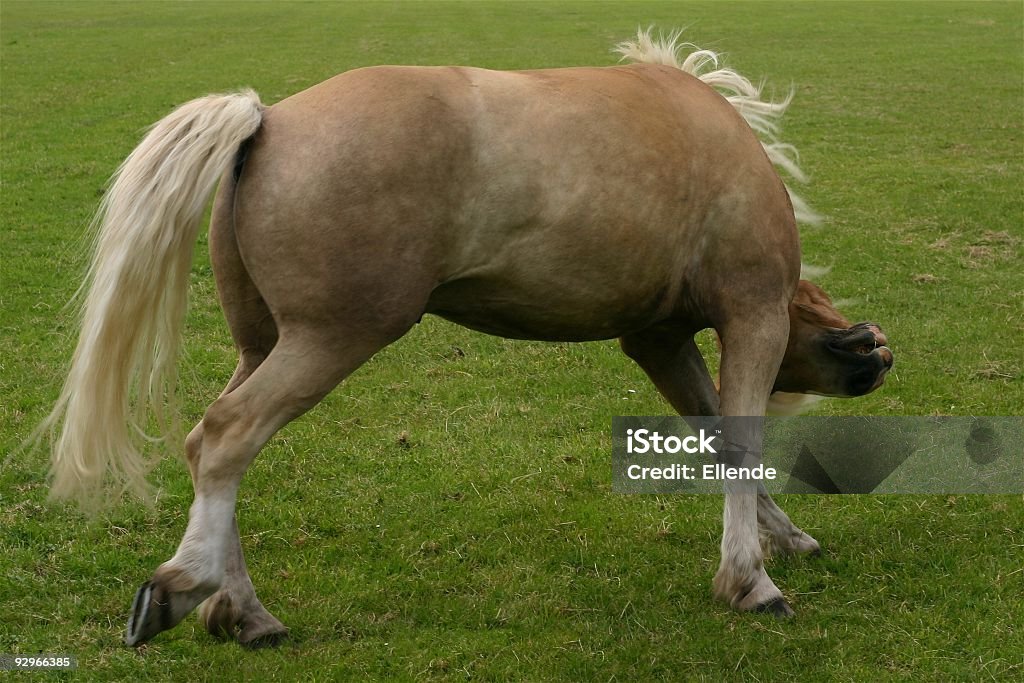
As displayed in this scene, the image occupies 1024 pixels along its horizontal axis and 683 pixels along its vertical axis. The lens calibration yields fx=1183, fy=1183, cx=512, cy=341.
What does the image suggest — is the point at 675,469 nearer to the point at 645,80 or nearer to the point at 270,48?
the point at 645,80

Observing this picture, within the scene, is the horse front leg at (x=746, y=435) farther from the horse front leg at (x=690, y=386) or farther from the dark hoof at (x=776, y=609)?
the horse front leg at (x=690, y=386)

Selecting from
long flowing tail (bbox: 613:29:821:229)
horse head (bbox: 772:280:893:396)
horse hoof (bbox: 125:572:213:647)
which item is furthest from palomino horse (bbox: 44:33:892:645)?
horse head (bbox: 772:280:893:396)

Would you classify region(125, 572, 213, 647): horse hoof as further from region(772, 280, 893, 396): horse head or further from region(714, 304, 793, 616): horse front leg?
region(772, 280, 893, 396): horse head

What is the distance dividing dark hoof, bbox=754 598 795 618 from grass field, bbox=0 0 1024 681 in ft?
0.23

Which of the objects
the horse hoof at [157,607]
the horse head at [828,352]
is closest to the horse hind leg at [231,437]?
the horse hoof at [157,607]

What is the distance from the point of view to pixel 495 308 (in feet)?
13.4

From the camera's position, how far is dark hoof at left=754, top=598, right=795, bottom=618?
4.27m

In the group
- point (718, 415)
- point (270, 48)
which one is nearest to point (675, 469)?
point (718, 415)

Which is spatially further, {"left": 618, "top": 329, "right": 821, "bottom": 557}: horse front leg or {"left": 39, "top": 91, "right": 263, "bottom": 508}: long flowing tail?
{"left": 618, "top": 329, "right": 821, "bottom": 557}: horse front leg

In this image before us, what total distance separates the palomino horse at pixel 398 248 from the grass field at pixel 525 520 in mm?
329

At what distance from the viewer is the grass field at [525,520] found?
4.00 m

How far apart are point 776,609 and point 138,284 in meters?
2.49

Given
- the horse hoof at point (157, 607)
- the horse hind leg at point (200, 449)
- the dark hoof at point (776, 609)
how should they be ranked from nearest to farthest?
1. the horse hoof at point (157, 607)
2. the horse hind leg at point (200, 449)
3. the dark hoof at point (776, 609)

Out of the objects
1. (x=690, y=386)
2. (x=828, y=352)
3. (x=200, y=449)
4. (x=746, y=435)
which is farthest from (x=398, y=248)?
(x=828, y=352)
